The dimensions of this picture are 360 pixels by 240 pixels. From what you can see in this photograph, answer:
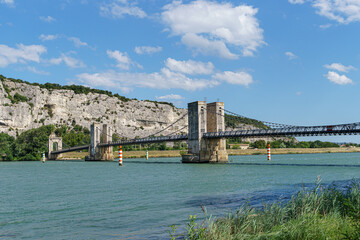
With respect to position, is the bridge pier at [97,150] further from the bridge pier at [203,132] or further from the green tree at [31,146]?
the bridge pier at [203,132]

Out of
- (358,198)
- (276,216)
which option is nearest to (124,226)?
(276,216)

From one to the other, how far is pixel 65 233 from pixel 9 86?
11138 cm

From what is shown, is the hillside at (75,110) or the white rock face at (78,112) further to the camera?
the hillside at (75,110)

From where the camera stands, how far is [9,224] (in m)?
11.0

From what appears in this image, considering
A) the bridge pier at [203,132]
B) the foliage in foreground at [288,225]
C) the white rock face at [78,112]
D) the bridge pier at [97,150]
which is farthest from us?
the white rock face at [78,112]

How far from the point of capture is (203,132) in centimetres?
5369

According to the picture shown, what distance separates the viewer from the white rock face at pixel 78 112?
332 ft

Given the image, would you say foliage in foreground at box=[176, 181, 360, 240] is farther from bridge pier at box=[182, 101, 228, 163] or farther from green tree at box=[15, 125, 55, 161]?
green tree at box=[15, 125, 55, 161]

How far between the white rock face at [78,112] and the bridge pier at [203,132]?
206ft

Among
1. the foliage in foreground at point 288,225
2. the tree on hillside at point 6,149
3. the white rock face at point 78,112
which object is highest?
the white rock face at point 78,112

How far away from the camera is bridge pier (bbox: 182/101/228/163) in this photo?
5231 centimetres

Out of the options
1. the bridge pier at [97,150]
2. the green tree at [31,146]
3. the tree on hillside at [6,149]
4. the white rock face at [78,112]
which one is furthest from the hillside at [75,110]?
the bridge pier at [97,150]

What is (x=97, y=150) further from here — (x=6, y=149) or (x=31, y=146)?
(x=6, y=149)

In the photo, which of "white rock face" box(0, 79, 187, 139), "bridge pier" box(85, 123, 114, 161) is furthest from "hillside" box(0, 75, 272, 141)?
"bridge pier" box(85, 123, 114, 161)
